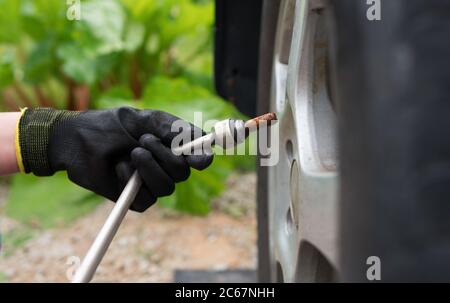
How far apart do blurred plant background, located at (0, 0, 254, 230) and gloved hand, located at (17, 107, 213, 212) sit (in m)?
1.44

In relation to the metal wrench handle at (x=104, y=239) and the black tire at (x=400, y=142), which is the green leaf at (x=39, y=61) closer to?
the metal wrench handle at (x=104, y=239)

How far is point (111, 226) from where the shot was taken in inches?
48.2

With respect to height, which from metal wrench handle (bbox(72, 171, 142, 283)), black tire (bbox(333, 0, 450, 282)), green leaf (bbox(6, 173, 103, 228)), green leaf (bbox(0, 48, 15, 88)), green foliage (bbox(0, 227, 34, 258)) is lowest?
green foliage (bbox(0, 227, 34, 258))

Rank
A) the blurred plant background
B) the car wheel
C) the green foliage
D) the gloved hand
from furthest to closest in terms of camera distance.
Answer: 1. the blurred plant background
2. the green foliage
3. the gloved hand
4. the car wheel

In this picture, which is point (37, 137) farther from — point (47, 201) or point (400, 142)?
point (47, 201)

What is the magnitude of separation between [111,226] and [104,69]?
7.25ft

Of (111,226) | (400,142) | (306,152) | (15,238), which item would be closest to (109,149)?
(111,226)

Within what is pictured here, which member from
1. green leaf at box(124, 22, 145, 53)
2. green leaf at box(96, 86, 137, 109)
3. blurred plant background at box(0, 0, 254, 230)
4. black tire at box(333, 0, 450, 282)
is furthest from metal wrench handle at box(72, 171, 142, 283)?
green leaf at box(124, 22, 145, 53)

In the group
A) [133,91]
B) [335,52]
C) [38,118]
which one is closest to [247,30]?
[38,118]

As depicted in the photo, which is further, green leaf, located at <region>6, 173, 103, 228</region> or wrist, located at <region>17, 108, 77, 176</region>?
green leaf, located at <region>6, 173, 103, 228</region>

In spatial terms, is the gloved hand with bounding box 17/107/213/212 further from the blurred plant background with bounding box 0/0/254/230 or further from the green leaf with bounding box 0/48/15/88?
the green leaf with bounding box 0/48/15/88

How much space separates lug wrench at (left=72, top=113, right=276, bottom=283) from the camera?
3.82 feet

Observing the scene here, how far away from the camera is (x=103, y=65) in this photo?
3348 mm

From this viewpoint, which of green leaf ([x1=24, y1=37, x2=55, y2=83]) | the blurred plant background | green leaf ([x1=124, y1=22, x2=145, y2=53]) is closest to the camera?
the blurred plant background
